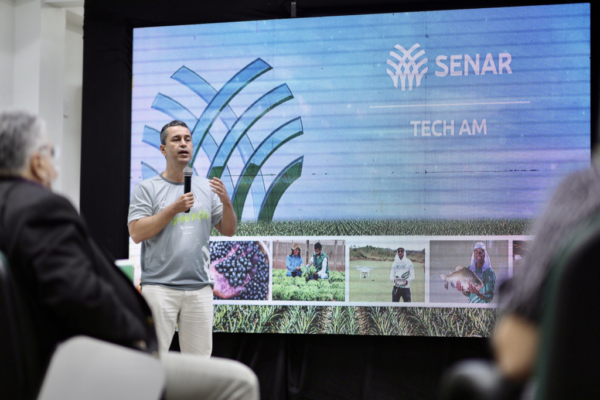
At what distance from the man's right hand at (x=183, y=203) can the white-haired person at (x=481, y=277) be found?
6.04ft

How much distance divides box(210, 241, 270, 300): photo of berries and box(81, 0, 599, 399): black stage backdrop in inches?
13.4

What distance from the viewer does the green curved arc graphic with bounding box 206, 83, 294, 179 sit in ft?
12.7

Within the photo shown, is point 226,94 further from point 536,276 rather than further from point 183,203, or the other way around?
point 536,276

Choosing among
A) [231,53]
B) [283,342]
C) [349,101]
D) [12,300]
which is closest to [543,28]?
[349,101]

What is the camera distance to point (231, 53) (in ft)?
13.0

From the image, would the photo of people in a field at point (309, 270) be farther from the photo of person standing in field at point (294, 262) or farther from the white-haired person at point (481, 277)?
the white-haired person at point (481, 277)

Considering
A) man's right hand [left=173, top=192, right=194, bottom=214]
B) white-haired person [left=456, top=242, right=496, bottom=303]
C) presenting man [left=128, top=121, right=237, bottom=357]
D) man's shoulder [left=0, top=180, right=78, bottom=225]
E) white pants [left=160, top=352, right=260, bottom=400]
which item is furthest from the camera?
white-haired person [left=456, top=242, right=496, bottom=303]

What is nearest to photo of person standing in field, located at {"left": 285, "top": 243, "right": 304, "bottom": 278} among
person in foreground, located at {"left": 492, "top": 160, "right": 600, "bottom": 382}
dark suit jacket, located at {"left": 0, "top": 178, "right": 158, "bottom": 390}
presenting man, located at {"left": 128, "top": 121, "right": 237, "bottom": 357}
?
presenting man, located at {"left": 128, "top": 121, "right": 237, "bottom": 357}

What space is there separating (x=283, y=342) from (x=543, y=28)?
2.72 metres

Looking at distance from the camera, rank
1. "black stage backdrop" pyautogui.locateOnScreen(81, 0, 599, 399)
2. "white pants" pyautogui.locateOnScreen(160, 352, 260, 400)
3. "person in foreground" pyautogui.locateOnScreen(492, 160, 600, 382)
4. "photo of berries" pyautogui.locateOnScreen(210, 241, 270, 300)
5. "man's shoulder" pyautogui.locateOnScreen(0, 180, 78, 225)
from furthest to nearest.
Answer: "photo of berries" pyautogui.locateOnScreen(210, 241, 270, 300), "black stage backdrop" pyautogui.locateOnScreen(81, 0, 599, 399), "white pants" pyautogui.locateOnScreen(160, 352, 260, 400), "man's shoulder" pyautogui.locateOnScreen(0, 180, 78, 225), "person in foreground" pyautogui.locateOnScreen(492, 160, 600, 382)

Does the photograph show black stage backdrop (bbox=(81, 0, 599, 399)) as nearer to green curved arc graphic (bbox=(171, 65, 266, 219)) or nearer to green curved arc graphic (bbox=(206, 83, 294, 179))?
green curved arc graphic (bbox=(171, 65, 266, 219))

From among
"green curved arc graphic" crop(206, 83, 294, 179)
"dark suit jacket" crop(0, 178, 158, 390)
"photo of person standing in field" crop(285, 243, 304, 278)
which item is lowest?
"photo of person standing in field" crop(285, 243, 304, 278)

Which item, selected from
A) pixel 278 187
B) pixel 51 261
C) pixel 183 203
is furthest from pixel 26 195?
pixel 278 187

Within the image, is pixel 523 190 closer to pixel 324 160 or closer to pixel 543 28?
pixel 543 28
